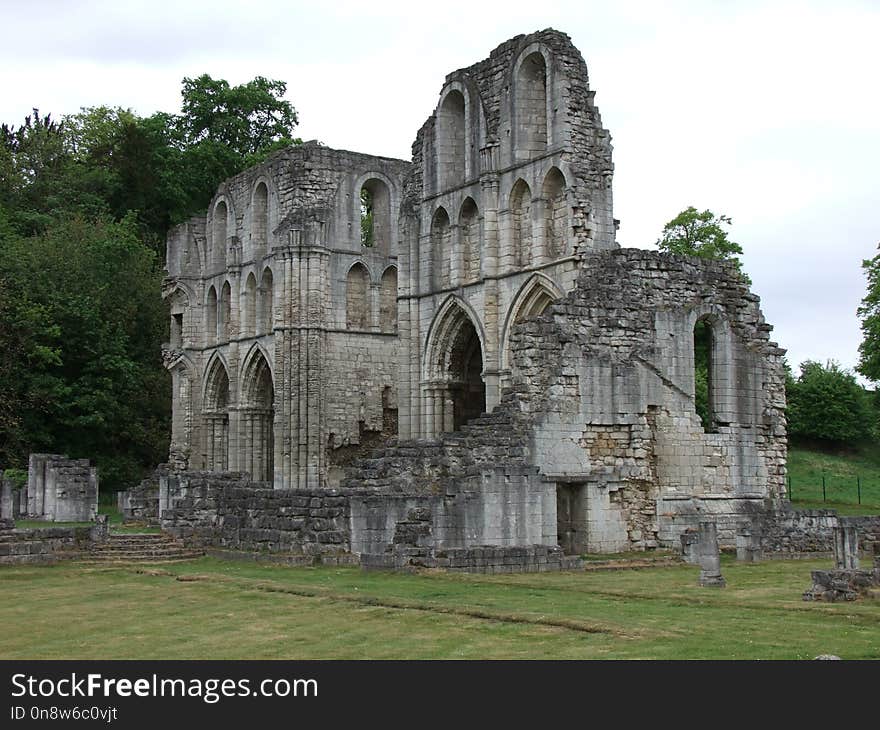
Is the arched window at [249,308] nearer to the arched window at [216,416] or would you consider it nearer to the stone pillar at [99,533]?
the arched window at [216,416]

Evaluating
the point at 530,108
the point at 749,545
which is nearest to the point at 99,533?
the point at 749,545

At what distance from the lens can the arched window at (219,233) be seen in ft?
156

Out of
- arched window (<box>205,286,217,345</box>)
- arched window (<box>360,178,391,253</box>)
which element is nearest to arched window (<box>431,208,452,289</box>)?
arched window (<box>360,178,391,253</box>)

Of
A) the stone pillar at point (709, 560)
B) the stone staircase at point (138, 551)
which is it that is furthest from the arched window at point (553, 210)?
the stone pillar at point (709, 560)

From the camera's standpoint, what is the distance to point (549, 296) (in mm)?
29250

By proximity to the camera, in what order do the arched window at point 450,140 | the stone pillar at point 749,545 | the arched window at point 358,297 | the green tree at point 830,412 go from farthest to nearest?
the green tree at point 830,412 → the arched window at point 358,297 → the arched window at point 450,140 → the stone pillar at point 749,545

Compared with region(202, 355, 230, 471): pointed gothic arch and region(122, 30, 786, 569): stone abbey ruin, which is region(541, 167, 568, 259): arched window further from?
region(202, 355, 230, 471): pointed gothic arch

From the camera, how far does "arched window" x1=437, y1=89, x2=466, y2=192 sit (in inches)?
1286

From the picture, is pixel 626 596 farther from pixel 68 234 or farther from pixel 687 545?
pixel 68 234

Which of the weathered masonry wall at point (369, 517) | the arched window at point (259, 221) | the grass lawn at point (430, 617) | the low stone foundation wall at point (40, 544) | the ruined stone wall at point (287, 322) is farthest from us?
the arched window at point (259, 221)

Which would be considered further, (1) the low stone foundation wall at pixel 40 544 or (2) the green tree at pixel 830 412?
(2) the green tree at pixel 830 412

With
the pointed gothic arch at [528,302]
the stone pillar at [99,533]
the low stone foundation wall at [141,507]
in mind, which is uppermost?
the pointed gothic arch at [528,302]

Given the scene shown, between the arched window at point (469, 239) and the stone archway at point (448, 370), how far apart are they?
1215 mm
